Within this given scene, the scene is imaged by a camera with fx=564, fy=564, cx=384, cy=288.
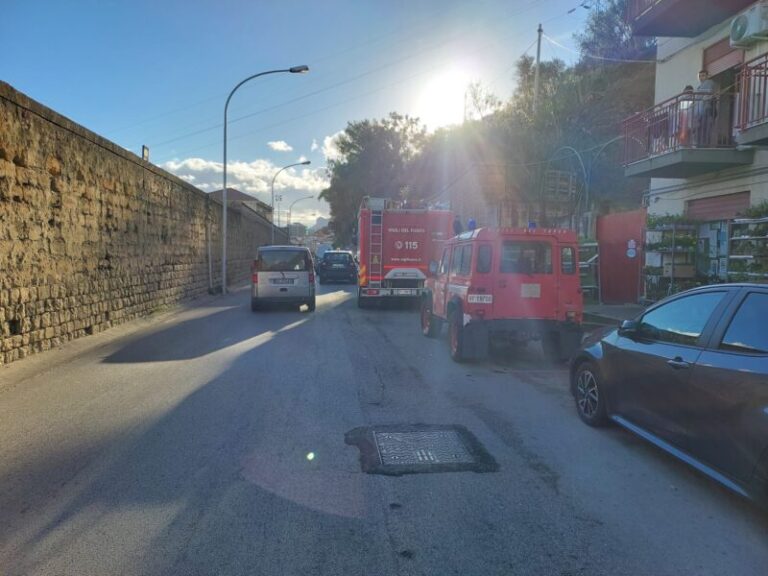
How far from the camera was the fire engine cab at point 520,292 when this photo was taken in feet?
26.7

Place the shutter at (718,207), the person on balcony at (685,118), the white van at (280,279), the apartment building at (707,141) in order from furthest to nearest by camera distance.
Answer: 1. the white van at (280,279)
2. the person on balcony at (685,118)
3. the shutter at (718,207)
4. the apartment building at (707,141)

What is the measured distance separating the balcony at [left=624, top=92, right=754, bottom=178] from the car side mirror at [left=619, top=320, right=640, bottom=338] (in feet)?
27.3

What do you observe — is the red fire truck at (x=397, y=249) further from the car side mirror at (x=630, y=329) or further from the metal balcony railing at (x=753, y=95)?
the car side mirror at (x=630, y=329)

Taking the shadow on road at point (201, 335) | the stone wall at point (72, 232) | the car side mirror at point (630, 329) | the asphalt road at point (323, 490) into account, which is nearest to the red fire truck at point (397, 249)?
the shadow on road at point (201, 335)

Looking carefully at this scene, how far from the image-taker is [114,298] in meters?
11.8

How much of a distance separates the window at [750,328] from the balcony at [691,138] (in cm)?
910

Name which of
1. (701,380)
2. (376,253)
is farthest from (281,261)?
(701,380)

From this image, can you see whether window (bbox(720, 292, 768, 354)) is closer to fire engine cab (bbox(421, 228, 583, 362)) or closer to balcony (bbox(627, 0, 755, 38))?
fire engine cab (bbox(421, 228, 583, 362))

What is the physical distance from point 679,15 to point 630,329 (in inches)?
425

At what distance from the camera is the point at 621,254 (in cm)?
1539

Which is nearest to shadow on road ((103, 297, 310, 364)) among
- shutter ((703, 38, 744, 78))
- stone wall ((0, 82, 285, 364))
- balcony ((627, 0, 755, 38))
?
stone wall ((0, 82, 285, 364))

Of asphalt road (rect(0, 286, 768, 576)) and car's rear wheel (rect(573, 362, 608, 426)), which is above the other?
car's rear wheel (rect(573, 362, 608, 426))

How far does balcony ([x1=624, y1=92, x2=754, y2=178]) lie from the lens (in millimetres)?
11516

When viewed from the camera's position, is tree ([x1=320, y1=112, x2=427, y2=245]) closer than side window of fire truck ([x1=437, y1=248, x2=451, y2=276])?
No
